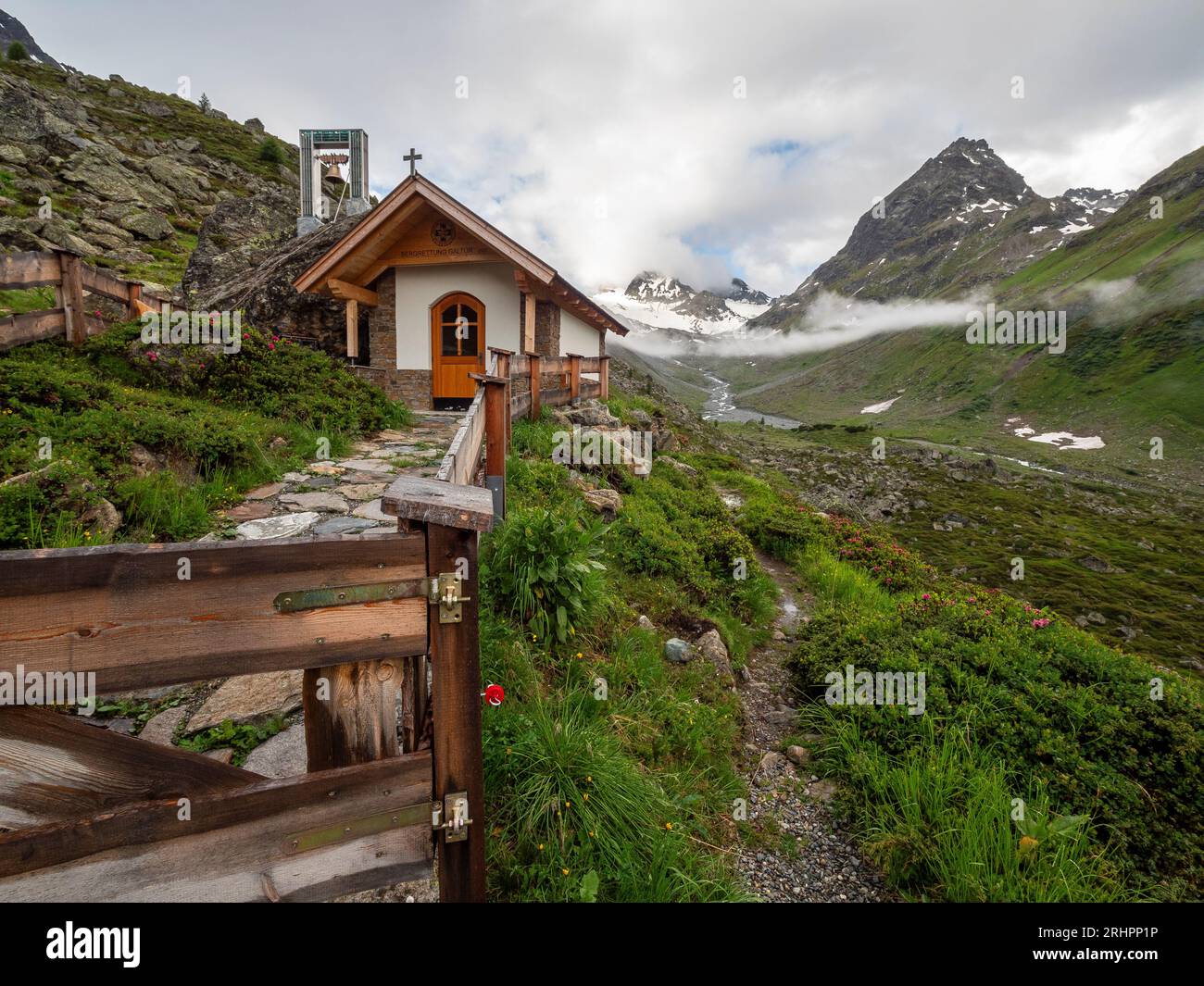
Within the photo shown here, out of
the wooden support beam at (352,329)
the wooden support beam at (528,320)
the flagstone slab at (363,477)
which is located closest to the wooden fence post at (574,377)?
the wooden support beam at (528,320)

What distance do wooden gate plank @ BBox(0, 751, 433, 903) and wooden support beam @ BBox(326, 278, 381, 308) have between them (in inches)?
565

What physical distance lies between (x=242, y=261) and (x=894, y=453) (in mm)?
43647

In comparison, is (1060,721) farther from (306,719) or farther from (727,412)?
(727,412)

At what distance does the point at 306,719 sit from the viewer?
2.05m

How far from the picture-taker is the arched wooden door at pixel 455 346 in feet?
47.6

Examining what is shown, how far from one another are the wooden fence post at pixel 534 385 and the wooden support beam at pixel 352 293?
21.0 ft

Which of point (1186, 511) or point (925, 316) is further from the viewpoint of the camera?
point (925, 316)

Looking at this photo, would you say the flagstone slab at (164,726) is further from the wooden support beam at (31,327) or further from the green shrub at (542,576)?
the wooden support beam at (31,327)

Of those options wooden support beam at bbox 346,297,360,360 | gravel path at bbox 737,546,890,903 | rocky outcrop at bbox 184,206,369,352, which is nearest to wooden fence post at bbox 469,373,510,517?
gravel path at bbox 737,546,890,903

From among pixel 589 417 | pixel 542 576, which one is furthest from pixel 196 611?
pixel 589 417

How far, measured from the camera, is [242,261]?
19.2 metres

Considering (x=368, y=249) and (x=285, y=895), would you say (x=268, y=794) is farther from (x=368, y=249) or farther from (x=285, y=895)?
(x=368, y=249)

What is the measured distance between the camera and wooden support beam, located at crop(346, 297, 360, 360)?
14656 millimetres

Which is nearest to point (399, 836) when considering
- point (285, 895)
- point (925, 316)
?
point (285, 895)
